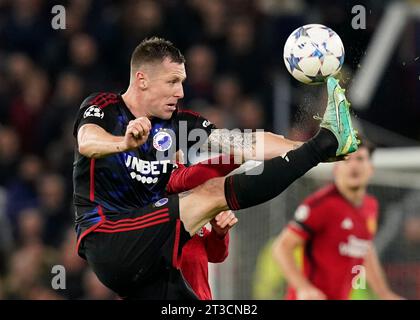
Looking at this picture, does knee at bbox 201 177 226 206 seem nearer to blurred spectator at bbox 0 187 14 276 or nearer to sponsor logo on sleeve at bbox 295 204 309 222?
sponsor logo on sleeve at bbox 295 204 309 222

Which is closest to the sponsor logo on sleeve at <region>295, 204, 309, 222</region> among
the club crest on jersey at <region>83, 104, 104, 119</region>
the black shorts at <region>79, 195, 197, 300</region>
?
the black shorts at <region>79, 195, 197, 300</region>

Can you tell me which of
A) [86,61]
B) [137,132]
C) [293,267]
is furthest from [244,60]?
[137,132]

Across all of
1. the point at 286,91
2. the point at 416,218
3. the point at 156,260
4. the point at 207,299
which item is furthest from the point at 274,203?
the point at 156,260

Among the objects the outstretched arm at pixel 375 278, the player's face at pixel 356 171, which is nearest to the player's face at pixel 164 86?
the player's face at pixel 356 171

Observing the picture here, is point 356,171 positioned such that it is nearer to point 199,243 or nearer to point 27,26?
point 199,243

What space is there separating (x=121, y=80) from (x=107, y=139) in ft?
18.2

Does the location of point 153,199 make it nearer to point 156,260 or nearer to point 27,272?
point 156,260

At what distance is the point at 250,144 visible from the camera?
6699 mm

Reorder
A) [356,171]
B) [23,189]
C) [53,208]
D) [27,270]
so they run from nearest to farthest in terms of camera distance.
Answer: [356,171]
[27,270]
[53,208]
[23,189]

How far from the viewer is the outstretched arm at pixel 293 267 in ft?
26.7

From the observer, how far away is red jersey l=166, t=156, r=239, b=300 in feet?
21.6

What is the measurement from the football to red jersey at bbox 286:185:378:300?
2.31 m

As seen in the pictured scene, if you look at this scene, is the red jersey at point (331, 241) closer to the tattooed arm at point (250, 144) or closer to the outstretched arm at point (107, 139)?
the tattooed arm at point (250, 144)
